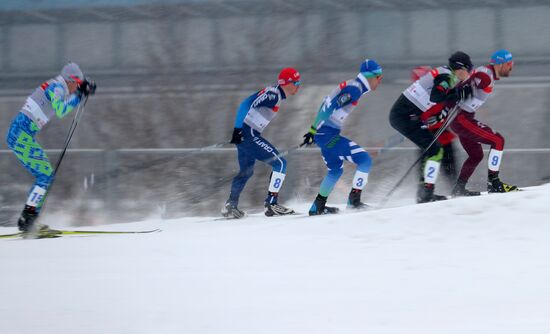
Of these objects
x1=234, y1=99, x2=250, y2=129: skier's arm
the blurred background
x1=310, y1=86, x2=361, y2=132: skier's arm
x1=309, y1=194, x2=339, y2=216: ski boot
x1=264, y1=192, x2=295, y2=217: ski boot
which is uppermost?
x1=310, y1=86, x2=361, y2=132: skier's arm

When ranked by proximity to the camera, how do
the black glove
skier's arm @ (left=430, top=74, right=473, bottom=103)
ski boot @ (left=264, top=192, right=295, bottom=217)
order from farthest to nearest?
ski boot @ (left=264, top=192, right=295, bottom=217), the black glove, skier's arm @ (left=430, top=74, right=473, bottom=103)

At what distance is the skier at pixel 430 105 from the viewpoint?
33.0 feet

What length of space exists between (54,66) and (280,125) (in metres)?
9.20

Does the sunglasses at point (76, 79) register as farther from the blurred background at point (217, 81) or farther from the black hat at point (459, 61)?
the black hat at point (459, 61)

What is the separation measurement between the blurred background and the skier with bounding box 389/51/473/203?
1.16m

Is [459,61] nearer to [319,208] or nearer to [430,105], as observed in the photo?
[430,105]

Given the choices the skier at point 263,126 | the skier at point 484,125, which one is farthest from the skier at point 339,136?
the skier at point 484,125

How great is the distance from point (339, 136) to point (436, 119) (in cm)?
119

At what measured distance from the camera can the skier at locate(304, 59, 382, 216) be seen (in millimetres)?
10047

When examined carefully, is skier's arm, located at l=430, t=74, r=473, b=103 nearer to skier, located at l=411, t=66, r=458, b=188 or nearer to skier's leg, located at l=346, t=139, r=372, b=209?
skier, located at l=411, t=66, r=458, b=188

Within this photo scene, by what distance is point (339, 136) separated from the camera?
33.7 ft

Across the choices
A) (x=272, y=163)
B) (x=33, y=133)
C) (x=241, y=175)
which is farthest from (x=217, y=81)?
(x=33, y=133)

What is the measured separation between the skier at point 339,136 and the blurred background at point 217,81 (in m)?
1.57

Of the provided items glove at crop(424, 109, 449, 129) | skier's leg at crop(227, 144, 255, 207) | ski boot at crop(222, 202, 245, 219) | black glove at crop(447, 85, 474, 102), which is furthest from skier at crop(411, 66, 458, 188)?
ski boot at crop(222, 202, 245, 219)
